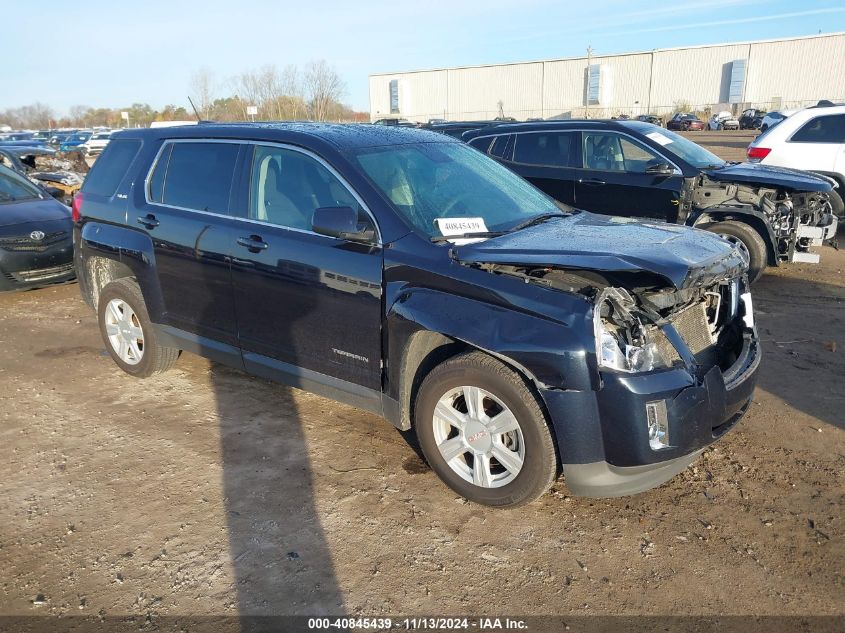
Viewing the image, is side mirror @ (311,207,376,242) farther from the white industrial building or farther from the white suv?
the white industrial building

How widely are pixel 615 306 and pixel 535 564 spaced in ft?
4.16

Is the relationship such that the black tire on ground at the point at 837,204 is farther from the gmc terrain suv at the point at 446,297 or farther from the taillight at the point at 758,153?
the gmc terrain suv at the point at 446,297

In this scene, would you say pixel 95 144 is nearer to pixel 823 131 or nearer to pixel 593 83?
pixel 823 131

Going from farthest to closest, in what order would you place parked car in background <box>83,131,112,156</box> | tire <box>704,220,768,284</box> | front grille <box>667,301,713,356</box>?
parked car in background <box>83,131,112,156</box>
tire <box>704,220,768,284</box>
front grille <box>667,301,713,356</box>

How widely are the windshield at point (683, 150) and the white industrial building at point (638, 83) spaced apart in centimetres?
5107

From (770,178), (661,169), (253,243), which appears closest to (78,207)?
(253,243)

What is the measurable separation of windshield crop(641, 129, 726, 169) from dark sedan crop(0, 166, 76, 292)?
23.8ft

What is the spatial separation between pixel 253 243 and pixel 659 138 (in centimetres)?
598

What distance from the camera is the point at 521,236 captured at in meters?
3.70

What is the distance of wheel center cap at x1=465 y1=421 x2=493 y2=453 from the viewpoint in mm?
3350

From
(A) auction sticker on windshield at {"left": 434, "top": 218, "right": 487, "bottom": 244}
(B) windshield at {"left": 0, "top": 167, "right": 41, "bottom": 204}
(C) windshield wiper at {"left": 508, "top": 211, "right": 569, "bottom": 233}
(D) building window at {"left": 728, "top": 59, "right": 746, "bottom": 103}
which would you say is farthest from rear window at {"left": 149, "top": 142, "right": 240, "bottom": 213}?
(D) building window at {"left": 728, "top": 59, "right": 746, "bottom": 103}

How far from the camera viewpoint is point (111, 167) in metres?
5.25

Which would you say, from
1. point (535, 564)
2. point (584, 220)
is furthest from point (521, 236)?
point (535, 564)

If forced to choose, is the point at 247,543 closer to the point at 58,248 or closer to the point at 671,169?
the point at 58,248
